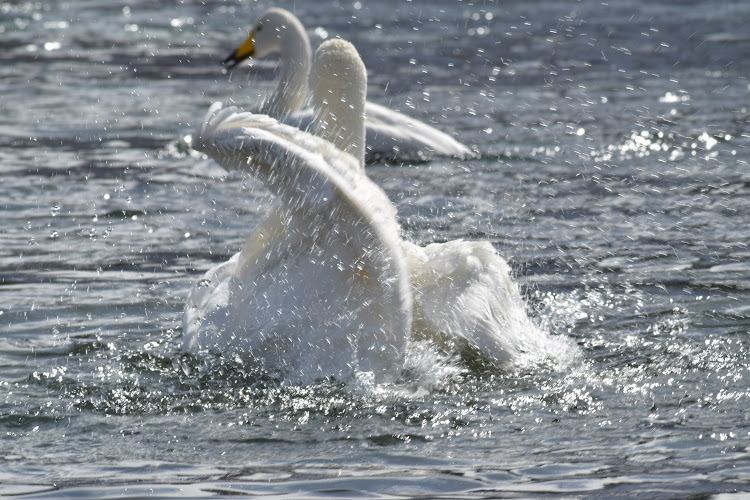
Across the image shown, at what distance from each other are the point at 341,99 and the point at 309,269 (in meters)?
1.43

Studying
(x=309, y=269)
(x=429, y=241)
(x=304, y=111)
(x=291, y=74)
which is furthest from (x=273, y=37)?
(x=309, y=269)

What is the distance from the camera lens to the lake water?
4371mm

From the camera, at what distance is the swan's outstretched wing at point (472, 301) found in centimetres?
496

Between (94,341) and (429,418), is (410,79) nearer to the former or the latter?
(94,341)

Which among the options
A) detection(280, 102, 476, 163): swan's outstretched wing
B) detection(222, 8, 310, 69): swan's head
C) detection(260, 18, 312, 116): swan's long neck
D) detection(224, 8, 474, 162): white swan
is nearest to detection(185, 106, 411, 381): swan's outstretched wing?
detection(224, 8, 474, 162): white swan

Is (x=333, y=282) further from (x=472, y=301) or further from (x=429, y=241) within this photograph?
(x=429, y=241)

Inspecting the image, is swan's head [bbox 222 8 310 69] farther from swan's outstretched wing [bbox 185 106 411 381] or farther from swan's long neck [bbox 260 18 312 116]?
swan's outstretched wing [bbox 185 106 411 381]

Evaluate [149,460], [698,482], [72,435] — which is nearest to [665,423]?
[698,482]

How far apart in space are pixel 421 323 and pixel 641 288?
2.23 metres

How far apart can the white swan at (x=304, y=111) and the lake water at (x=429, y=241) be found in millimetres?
187

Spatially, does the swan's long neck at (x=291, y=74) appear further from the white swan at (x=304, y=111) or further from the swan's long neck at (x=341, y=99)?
the swan's long neck at (x=341, y=99)

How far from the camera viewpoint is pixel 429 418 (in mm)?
4766

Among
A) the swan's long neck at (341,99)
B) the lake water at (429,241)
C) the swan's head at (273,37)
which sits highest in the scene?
the swan's head at (273,37)

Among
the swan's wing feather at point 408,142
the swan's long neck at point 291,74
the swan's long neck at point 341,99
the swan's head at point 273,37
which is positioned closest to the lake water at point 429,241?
the swan's wing feather at point 408,142
